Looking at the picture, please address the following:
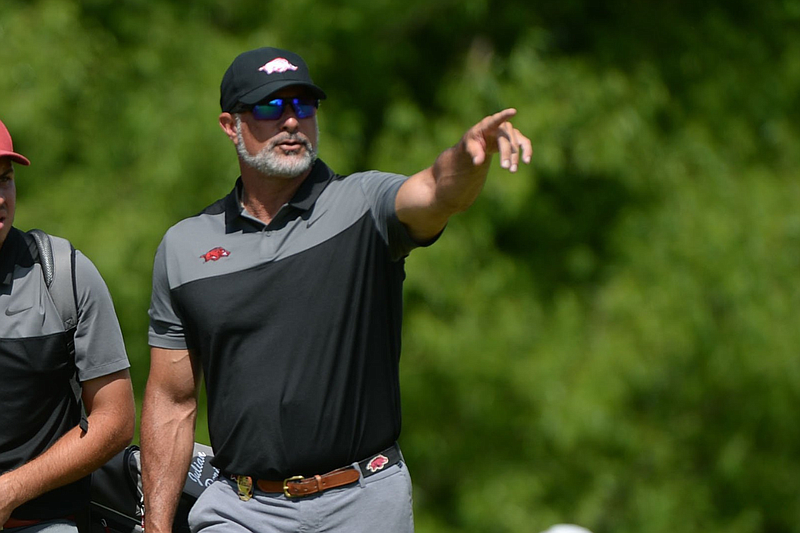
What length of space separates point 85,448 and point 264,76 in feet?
3.49

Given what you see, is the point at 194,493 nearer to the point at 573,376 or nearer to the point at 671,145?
the point at 573,376

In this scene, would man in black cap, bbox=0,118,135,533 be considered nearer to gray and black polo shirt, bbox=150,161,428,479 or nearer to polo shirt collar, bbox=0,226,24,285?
polo shirt collar, bbox=0,226,24,285

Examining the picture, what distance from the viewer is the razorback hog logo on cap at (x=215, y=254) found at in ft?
10.2

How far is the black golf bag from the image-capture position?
10.9ft

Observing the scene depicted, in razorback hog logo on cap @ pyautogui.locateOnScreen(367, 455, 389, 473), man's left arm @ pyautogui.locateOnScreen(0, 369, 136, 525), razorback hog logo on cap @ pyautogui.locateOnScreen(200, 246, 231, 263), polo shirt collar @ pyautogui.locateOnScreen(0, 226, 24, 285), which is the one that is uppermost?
polo shirt collar @ pyautogui.locateOnScreen(0, 226, 24, 285)

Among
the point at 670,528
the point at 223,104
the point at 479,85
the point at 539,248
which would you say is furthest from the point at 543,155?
the point at 223,104

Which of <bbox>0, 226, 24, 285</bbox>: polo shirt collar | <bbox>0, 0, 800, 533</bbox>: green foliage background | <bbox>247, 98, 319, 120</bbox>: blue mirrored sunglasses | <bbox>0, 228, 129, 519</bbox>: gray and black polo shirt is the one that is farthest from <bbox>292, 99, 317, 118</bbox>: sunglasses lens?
<bbox>0, 0, 800, 533</bbox>: green foliage background

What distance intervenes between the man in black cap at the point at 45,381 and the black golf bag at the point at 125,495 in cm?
20

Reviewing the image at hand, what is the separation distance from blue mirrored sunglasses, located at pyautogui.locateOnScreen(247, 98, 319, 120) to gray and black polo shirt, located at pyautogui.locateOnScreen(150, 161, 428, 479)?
0.71 ft

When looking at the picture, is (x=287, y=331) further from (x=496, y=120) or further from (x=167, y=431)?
(x=496, y=120)

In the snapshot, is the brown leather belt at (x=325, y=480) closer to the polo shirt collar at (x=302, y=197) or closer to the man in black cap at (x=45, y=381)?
the man in black cap at (x=45, y=381)

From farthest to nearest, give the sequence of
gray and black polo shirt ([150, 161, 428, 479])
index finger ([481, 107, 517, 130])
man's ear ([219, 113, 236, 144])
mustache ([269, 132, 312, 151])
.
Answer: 1. man's ear ([219, 113, 236, 144])
2. mustache ([269, 132, 312, 151])
3. gray and black polo shirt ([150, 161, 428, 479])
4. index finger ([481, 107, 517, 130])

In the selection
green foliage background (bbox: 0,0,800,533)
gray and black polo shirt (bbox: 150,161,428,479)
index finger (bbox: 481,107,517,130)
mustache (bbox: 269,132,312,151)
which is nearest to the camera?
index finger (bbox: 481,107,517,130)

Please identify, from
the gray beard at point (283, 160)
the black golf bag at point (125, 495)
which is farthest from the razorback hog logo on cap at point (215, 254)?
the black golf bag at point (125, 495)
